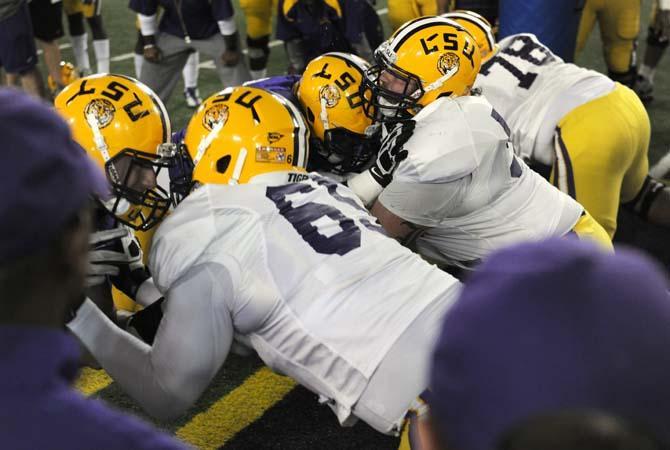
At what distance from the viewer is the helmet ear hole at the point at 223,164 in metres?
2.38

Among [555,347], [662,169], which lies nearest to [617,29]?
[662,169]

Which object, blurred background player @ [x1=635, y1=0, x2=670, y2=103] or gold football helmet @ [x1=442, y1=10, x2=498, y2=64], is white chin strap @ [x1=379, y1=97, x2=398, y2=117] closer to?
gold football helmet @ [x1=442, y1=10, x2=498, y2=64]

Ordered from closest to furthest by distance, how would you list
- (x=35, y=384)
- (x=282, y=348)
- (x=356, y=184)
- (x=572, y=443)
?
(x=572, y=443) < (x=35, y=384) < (x=282, y=348) < (x=356, y=184)

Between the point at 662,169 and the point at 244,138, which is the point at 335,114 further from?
the point at 662,169

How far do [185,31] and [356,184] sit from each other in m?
2.86

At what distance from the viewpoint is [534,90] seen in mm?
3764

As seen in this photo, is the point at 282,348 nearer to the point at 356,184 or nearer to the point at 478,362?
the point at 356,184

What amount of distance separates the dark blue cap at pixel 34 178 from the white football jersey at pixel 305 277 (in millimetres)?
1016

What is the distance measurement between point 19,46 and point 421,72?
3109 mm

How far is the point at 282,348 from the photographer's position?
210 cm

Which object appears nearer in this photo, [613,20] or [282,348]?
[282,348]

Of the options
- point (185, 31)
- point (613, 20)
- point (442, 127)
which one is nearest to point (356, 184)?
point (442, 127)

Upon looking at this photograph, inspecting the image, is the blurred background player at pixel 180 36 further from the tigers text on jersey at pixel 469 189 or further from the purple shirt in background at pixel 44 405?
the purple shirt in background at pixel 44 405

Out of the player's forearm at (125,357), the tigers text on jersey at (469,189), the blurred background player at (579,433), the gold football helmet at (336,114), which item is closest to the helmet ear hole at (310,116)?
the gold football helmet at (336,114)
